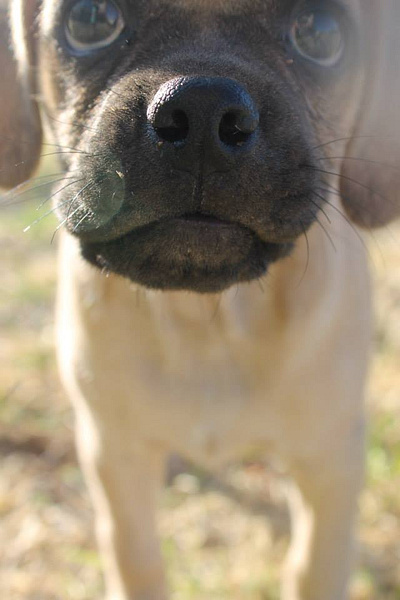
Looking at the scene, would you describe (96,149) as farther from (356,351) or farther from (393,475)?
(393,475)

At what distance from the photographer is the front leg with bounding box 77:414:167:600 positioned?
250 cm

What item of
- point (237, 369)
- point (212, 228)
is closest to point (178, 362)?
point (237, 369)

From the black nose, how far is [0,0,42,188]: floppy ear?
0.85 metres

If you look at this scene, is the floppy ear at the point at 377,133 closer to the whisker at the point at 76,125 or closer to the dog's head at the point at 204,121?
the dog's head at the point at 204,121

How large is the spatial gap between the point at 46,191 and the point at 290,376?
882 millimetres

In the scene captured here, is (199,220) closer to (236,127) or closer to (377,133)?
(236,127)

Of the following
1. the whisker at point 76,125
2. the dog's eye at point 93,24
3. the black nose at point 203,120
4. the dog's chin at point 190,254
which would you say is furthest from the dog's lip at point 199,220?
the dog's eye at point 93,24

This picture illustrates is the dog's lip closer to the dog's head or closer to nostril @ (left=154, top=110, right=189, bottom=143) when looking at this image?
the dog's head

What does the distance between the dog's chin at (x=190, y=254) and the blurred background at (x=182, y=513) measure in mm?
586

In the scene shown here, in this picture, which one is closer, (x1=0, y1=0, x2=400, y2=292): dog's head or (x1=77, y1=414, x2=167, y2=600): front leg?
(x1=0, y1=0, x2=400, y2=292): dog's head

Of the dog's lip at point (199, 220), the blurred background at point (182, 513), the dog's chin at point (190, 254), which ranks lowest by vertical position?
the blurred background at point (182, 513)

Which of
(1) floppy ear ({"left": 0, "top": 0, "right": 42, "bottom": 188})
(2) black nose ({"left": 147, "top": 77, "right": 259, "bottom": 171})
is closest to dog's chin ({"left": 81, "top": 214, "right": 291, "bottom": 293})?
(2) black nose ({"left": 147, "top": 77, "right": 259, "bottom": 171})

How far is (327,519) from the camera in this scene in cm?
249

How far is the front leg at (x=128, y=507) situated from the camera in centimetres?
250
